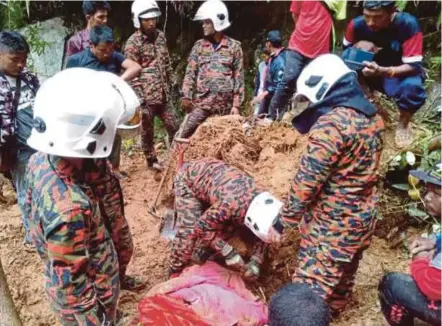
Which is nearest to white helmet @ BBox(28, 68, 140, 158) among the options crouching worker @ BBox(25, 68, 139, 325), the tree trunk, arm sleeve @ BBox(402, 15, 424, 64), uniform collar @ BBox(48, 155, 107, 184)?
crouching worker @ BBox(25, 68, 139, 325)

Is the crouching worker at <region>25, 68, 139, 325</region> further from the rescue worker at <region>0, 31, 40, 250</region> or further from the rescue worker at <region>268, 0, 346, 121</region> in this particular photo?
the rescue worker at <region>268, 0, 346, 121</region>

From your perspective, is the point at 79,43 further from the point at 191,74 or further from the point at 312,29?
the point at 312,29

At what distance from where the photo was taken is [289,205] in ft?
11.1

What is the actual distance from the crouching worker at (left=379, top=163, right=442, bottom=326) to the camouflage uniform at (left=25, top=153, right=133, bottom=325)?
1797mm

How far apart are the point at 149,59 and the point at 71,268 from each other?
3.97m

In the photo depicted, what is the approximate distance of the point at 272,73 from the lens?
6113mm

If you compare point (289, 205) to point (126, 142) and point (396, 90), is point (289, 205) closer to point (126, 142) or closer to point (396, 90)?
point (396, 90)

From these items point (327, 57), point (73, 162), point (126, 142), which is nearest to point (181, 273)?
point (73, 162)

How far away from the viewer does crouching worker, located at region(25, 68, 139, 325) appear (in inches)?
97.7

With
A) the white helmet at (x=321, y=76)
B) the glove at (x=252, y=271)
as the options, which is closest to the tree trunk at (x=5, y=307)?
→ the glove at (x=252, y=271)

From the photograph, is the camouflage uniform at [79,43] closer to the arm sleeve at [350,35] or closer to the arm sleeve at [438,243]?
the arm sleeve at [350,35]

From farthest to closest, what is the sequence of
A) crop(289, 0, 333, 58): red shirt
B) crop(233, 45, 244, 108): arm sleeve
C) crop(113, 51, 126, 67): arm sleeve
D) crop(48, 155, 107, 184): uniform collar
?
crop(233, 45, 244, 108): arm sleeve, crop(289, 0, 333, 58): red shirt, crop(113, 51, 126, 67): arm sleeve, crop(48, 155, 107, 184): uniform collar

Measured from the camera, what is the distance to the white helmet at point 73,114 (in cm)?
247

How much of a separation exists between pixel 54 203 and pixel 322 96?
1793mm
